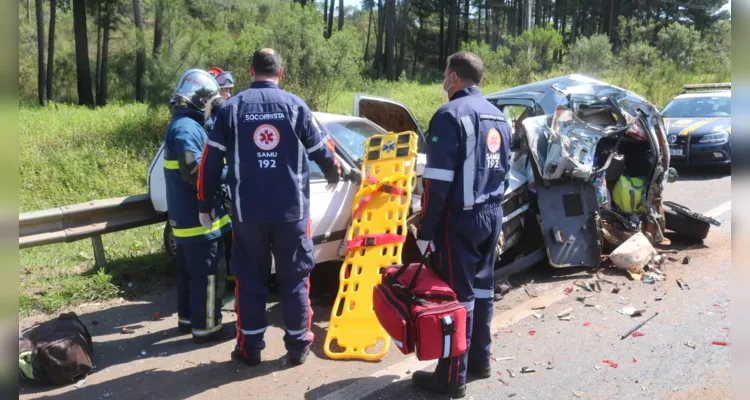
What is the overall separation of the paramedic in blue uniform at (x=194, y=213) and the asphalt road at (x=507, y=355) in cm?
27

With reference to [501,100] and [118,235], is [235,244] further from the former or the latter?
[501,100]

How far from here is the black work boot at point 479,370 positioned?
4035 millimetres

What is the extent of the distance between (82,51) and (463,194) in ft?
67.3

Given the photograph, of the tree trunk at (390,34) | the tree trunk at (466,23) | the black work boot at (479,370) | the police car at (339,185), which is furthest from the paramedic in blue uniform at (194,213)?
the tree trunk at (466,23)

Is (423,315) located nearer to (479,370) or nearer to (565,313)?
(479,370)

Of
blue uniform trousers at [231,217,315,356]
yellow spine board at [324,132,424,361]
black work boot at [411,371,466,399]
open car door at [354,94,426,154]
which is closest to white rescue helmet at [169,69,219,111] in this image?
blue uniform trousers at [231,217,315,356]

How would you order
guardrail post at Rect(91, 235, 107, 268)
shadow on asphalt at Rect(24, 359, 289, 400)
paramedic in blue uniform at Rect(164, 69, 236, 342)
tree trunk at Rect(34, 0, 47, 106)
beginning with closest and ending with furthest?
shadow on asphalt at Rect(24, 359, 289, 400)
paramedic in blue uniform at Rect(164, 69, 236, 342)
guardrail post at Rect(91, 235, 107, 268)
tree trunk at Rect(34, 0, 47, 106)

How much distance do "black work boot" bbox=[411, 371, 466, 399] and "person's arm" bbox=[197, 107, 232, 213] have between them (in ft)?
6.30

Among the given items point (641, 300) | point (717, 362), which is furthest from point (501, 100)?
point (717, 362)

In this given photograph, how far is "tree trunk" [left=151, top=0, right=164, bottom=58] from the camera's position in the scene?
11.3 m

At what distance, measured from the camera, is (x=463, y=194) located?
3660 mm

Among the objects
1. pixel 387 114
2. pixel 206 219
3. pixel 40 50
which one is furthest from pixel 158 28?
pixel 40 50

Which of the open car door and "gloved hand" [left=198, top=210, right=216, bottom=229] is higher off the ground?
the open car door

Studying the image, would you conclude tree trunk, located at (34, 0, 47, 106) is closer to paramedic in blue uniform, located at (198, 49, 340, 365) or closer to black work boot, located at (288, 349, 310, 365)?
paramedic in blue uniform, located at (198, 49, 340, 365)
